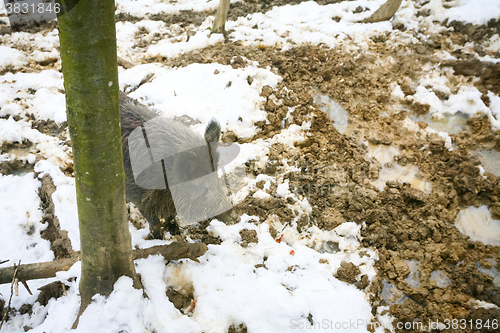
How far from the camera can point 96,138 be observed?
4.27 feet

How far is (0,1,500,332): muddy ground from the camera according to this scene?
2.67 meters

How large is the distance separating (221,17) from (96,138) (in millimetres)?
5516

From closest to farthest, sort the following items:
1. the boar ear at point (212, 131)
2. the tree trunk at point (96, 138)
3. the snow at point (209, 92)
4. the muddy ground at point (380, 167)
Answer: the tree trunk at point (96, 138), the boar ear at point (212, 131), the muddy ground at point (380, 167), the snow at point (209, 92)

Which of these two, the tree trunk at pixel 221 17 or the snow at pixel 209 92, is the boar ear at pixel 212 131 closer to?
the snow at pixel 209 92

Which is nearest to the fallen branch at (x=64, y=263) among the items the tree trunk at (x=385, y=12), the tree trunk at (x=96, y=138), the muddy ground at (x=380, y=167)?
the muddy ground at (x=380, y=167)

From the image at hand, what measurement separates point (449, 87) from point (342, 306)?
445 centimetres

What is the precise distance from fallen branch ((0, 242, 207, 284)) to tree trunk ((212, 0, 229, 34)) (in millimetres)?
5199

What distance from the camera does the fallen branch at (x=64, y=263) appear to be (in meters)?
1.82

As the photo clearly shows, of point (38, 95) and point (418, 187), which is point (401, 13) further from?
point (38, 95)

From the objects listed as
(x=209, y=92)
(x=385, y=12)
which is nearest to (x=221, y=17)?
(x=209, y=92)

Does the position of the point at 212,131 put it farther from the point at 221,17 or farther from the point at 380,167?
the point at 221,17

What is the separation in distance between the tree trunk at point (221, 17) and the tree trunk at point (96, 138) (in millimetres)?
5337

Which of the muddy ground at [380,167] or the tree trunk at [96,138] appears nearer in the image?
the tree trunk at [96,138]

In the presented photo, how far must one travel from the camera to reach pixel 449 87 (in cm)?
478
